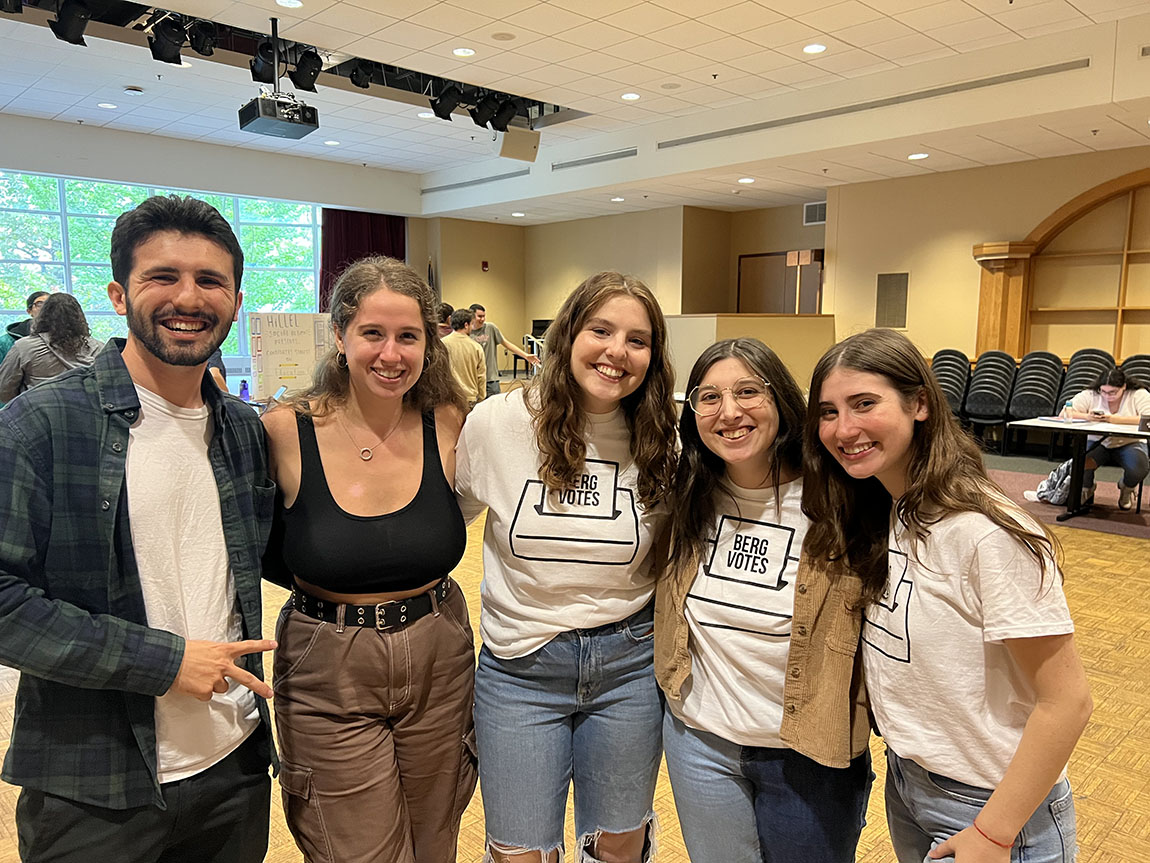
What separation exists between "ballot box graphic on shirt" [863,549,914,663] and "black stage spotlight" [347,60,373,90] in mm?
8344

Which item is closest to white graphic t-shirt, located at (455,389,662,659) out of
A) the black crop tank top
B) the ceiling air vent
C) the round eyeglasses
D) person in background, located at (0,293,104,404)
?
the black crop tank top

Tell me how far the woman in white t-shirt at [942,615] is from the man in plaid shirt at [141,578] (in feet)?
3.44

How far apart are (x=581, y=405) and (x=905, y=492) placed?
0.67 metres

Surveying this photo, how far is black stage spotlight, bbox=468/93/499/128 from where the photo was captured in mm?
8961

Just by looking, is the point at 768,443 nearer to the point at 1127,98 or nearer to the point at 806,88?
the point at 1127,98

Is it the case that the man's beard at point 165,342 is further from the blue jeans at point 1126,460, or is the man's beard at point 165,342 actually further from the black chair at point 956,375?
the black chair at point 956,375

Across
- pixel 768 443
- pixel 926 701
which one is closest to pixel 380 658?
pixel 768 443

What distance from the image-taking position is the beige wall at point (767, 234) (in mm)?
13438

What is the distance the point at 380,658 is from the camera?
5.13 feet

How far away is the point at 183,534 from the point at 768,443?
3.51ft

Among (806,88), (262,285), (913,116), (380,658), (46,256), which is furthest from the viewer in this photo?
(262,285)

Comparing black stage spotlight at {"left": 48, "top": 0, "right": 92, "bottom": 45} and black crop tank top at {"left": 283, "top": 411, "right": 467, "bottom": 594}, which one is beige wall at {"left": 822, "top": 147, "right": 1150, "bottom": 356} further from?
black crop tank top at {"left": 283, "top": 411, "right": 467, "bottom": 594}

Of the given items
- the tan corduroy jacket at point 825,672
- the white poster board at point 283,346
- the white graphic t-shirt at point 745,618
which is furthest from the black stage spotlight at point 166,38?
the tan corduroy jacket at point 825,672

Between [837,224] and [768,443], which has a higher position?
[837,224]
